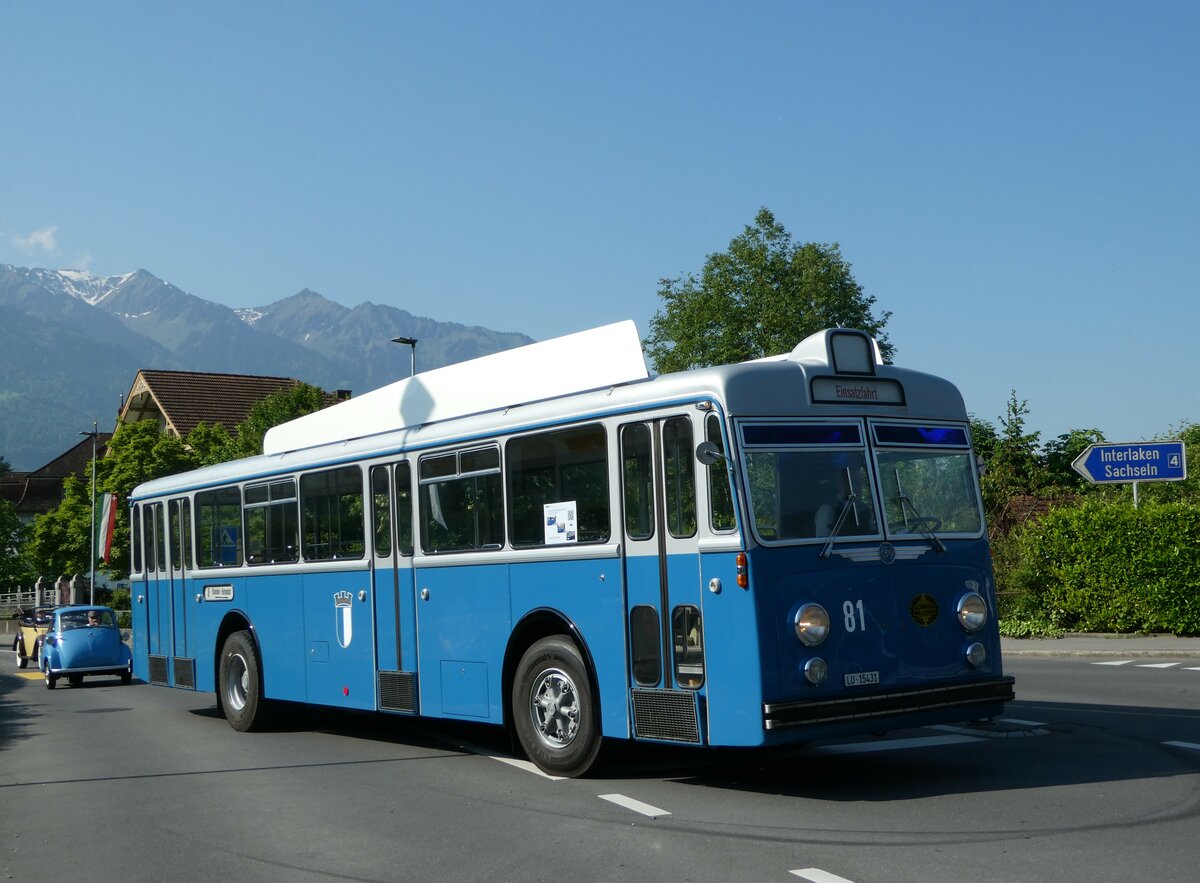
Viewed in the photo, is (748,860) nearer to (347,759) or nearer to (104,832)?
(104,832)

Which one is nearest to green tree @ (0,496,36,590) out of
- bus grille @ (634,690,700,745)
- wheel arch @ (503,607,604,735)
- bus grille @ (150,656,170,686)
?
bus grille @ (150,656,170,686)

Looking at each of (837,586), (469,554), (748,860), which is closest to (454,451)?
(469,554)

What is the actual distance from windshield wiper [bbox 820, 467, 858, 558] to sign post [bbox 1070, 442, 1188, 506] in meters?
16.8

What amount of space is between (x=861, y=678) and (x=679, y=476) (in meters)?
1.74

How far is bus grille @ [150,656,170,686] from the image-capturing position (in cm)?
1706

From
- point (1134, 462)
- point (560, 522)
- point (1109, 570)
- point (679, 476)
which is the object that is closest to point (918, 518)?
point (679, 476)

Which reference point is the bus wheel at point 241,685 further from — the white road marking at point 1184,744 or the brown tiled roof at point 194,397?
the brown tiled roof at point 194,397

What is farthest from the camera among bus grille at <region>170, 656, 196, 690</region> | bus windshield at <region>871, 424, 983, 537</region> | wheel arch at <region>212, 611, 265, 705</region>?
bus grille at <region>170, 656, 196, 690</region>

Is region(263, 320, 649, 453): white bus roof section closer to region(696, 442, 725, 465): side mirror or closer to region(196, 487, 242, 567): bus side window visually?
region(696, 442, 725, 465): side mirror

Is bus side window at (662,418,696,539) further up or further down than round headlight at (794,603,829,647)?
further up

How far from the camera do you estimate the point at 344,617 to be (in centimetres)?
1304

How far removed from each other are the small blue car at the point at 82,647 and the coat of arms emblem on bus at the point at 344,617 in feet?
46.9

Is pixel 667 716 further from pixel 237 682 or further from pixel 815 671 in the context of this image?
pixel 237 682

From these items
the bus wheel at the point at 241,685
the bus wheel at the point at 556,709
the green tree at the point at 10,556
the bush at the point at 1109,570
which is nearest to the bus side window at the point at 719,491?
the bus wheel at the point at 556,709
